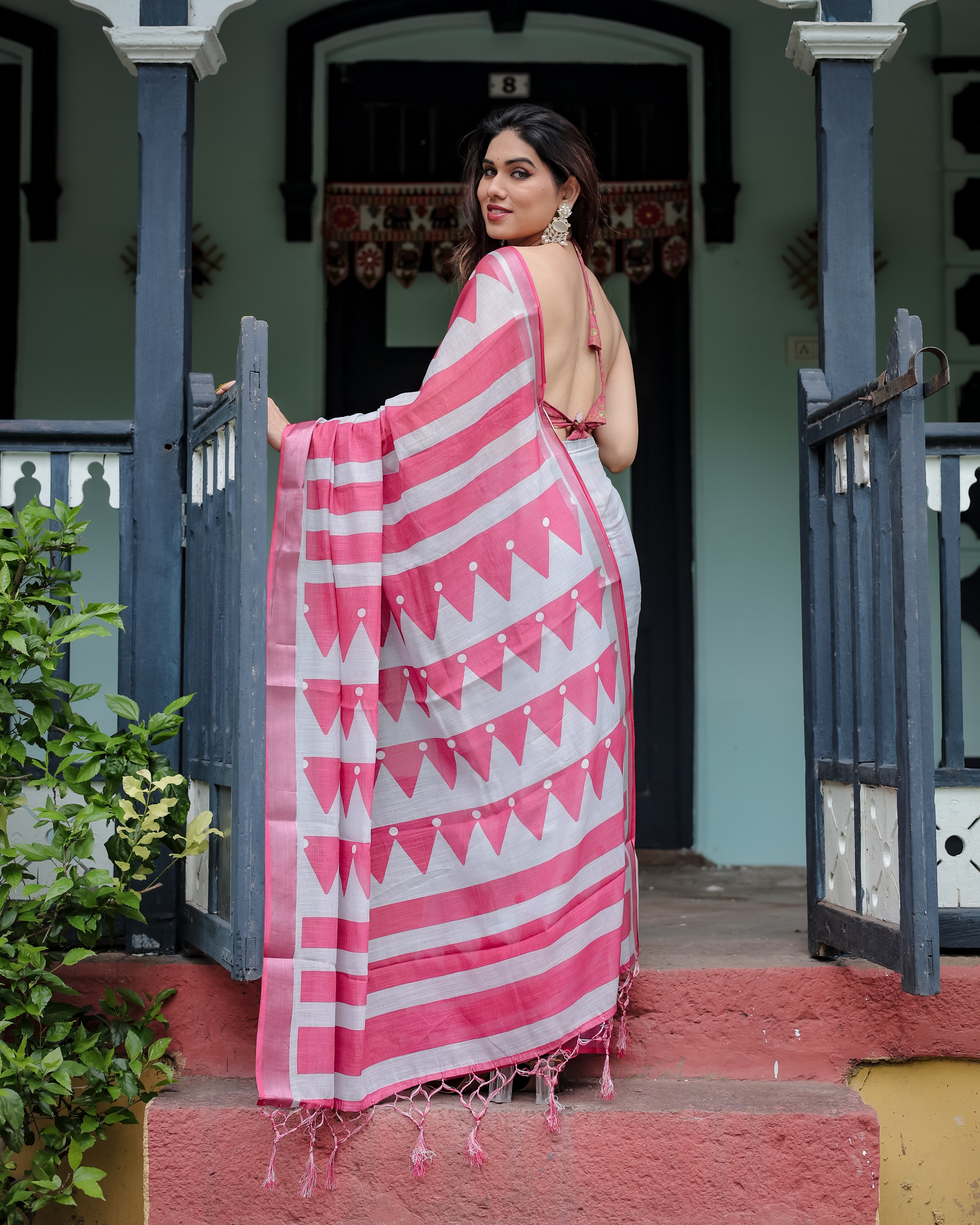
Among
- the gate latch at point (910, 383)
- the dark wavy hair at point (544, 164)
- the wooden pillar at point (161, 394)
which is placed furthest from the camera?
the wooden pillar at point (161, 394)

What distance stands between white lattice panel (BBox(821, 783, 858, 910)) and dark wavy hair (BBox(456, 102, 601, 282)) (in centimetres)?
143

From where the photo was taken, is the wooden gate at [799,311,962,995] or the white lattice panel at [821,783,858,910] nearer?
the wooden gate at [799,311,962,995]

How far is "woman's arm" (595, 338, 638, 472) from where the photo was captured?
2996 mm

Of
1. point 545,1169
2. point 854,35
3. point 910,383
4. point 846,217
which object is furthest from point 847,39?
point 545,1169

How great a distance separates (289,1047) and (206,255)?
356 cm

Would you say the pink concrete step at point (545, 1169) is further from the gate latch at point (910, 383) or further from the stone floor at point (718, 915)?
the gate latch at point (910, 383)

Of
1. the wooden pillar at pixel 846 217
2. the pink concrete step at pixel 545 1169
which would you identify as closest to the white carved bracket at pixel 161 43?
the wooden pillar at pixel 846 217

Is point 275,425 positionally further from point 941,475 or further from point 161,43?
point 941,475

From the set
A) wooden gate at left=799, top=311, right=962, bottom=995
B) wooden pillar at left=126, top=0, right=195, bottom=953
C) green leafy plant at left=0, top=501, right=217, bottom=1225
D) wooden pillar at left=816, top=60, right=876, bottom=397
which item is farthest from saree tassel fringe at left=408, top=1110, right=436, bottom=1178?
wooden pillar at left=816, top=60, right=876, bottom=397

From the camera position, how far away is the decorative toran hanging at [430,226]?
5113mm

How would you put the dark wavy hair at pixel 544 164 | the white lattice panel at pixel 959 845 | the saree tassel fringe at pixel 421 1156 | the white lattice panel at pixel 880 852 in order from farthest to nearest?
1. the white lattice panel at pixel 959 845
2. the dark wavy hair at pixel 544 164
3. the white lattice panel at pixel 880 852
4. the saree tassel fringe at pixel 421 1156

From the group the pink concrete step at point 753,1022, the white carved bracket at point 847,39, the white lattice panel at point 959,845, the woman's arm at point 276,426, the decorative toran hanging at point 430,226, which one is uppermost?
the decorative toran hanging at point 430,226

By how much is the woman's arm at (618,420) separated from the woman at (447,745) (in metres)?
0.26

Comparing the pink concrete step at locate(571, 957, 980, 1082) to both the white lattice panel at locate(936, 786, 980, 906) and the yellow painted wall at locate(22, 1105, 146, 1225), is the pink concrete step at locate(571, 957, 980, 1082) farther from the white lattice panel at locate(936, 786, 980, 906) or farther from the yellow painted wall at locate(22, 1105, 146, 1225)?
the yellow painted wall at locate(22, 1105, 146, 1225)
